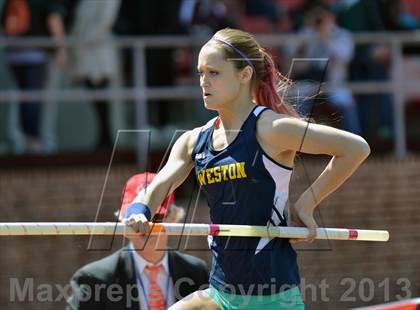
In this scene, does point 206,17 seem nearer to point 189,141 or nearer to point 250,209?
point 189,141

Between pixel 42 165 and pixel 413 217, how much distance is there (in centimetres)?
353

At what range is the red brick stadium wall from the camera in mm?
9609

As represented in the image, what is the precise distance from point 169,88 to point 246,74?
5.74 m

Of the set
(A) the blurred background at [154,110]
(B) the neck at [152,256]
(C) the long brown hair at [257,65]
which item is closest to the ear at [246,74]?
(C) the long brown hair at [257,65]

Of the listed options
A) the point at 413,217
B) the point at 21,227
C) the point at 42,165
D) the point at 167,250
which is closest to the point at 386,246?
the point at 413,217

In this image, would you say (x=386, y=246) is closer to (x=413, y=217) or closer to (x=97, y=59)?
(x=413, y=217)

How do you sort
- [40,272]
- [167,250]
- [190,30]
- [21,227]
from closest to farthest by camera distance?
[21,227]
[167,250]
[40,272]
[190,30]

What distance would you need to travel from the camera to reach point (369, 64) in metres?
10.9

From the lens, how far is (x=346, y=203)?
10398 mm

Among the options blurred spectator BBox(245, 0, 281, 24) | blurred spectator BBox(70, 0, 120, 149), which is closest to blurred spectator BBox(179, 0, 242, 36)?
blurred spectator BBox(70, 0, 120, 149)

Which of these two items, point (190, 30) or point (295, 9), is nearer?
point (190, 30)

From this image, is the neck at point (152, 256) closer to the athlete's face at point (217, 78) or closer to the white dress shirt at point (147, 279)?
the white dress shirt at point (147, 279)

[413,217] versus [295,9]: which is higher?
[295,9]

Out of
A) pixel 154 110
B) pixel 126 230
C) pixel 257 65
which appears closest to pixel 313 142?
pixel 257 65
